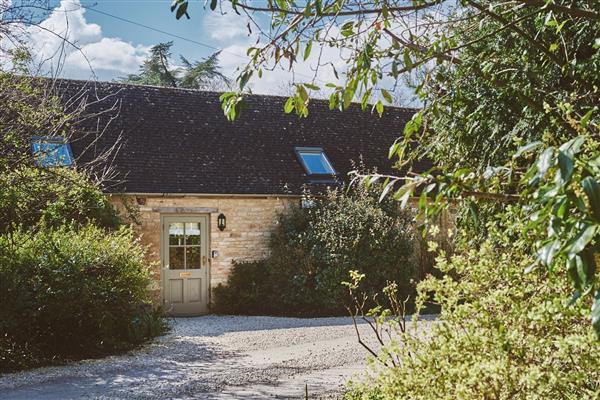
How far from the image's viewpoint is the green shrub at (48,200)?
8.76 m

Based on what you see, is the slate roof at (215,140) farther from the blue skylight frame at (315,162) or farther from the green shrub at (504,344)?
the green shrub at (504,344)

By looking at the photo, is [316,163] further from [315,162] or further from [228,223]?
[228,223]

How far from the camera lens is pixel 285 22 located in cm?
446

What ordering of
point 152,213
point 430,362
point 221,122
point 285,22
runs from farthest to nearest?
point 221,122 < point 152,213 < point 285,22 < point 430,362

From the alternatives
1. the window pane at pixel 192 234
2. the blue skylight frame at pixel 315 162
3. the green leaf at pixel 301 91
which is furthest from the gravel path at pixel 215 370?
the blue skylight frame at pixel 315 162

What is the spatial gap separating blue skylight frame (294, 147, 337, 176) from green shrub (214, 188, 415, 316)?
154 cm

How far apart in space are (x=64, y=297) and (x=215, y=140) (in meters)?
8.65

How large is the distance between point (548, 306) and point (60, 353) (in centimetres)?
778

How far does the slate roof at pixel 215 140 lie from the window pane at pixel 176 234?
85cm

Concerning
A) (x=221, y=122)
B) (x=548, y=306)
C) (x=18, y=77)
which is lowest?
(x=548, y=306)

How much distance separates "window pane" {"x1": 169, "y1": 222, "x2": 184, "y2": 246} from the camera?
15539 mm

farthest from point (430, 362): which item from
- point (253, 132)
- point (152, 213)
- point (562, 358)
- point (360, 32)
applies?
point (253, 132)

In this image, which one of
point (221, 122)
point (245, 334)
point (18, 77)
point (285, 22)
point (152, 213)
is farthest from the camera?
point (221, 122)

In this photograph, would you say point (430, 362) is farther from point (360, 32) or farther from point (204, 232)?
point (204, 232)
